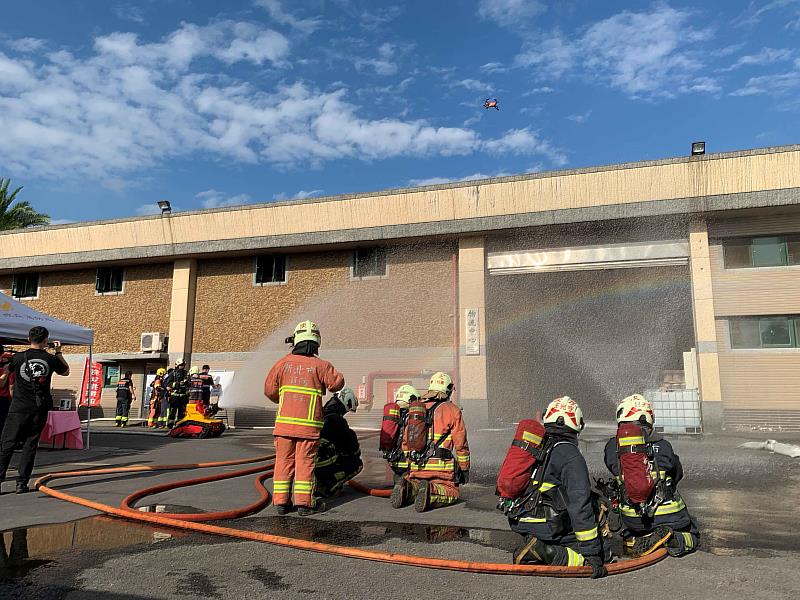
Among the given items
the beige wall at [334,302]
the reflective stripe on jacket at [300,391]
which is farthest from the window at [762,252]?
the reflective stripe on jacket at [300,391]

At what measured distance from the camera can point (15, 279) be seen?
928 inches

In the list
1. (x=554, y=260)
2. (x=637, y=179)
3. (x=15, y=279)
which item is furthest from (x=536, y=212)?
(x=15, y=279)

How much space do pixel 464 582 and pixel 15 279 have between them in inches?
1032

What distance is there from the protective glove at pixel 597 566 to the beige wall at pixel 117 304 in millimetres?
20260

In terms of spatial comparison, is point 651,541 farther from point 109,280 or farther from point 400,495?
point 109,280

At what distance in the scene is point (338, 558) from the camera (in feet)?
12.4

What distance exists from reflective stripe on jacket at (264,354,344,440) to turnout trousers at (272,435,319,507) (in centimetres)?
10

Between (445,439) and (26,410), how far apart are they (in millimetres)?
4541

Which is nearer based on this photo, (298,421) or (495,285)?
(298,421)

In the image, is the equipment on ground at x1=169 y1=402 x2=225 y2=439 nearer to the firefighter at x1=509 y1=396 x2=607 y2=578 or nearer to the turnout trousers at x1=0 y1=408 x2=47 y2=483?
the turnout trousers at x1=0 y1=408 x2=47 y2=483

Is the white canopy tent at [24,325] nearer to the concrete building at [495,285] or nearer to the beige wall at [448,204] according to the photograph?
the concrete building at [495,285]

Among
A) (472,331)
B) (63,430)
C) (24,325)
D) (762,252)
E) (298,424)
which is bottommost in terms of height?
(63,430)

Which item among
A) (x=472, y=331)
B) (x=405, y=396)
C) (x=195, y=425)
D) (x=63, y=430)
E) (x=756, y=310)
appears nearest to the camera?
(x=405, y=396)

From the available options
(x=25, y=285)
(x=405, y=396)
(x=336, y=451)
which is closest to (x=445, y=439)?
(x=405, y=396)
